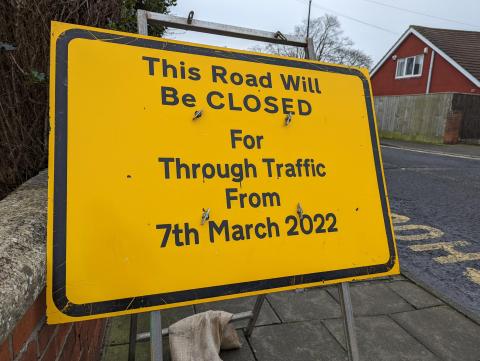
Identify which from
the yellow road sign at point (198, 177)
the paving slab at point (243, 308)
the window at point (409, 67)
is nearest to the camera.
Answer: the yellow road sign at point (198, 177)

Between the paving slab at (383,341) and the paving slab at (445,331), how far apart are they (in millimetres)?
67

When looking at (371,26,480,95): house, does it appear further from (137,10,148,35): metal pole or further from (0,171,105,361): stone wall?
(0,171,105,361): stone wall

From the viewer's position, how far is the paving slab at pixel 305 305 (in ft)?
8.25

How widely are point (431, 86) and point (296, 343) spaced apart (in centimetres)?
2080

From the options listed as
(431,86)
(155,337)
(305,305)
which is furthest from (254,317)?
(431,86)

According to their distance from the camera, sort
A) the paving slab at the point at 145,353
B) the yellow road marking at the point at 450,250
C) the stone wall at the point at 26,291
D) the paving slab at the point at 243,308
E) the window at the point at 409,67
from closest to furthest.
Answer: the stone wall at the point at 26,291
the paving slab at the point at 145,353
the paving slab at the point at 243,308
the yellow road marking at the point at 450,250
the window at the point at 409,67

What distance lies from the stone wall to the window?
2258 centimetres

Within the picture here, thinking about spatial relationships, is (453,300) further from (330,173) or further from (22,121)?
(22,121)

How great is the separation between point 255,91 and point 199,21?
0.53 metres

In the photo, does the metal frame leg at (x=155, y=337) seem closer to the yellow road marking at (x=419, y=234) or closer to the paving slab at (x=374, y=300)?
the paving slab at (x=374, y=300)

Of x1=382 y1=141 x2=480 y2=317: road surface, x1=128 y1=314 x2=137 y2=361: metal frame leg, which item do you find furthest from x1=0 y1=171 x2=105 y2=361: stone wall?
x1=382 y1=141 x2=480 y2=317: road surface

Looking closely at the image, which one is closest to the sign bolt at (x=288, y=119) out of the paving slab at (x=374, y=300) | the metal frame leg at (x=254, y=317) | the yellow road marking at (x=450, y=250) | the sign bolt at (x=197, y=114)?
the sign bolt at (x=197, y=114)

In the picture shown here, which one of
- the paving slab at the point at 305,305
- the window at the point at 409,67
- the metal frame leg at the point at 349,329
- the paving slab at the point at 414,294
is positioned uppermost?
the window at the point at 409,67

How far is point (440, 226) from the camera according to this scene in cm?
452
